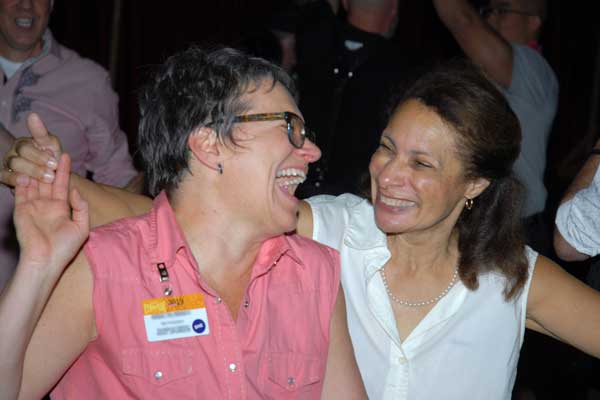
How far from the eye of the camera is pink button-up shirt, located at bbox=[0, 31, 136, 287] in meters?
3.62

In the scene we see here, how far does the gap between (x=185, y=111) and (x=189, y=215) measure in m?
0.27

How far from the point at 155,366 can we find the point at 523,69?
259 centimetres

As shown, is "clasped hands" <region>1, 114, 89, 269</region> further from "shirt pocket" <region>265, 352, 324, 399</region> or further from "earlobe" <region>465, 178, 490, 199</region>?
"earlobe" <region>465, 178, 490, 199</region>

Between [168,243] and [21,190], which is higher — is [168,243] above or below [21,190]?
below

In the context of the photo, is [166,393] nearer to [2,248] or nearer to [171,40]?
[2,248]

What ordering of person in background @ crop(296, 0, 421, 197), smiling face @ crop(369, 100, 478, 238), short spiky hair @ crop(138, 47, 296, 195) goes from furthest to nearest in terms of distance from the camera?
person in background @ crop(296, 0, 421, 197) < smiling face @ crop(369, 100, 478, 238) < short spiky hair @ crop(138, 47, 296, 195)

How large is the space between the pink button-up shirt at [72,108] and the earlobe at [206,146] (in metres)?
1.80

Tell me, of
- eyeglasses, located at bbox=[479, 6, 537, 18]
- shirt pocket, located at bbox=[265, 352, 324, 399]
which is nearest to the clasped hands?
shirt pocket, located at bbox=[265, 352, 324, 399]

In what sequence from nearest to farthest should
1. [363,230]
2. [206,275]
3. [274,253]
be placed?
1. [206,275]
2. [274,253]
3. [363,230]

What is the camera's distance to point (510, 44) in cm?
384

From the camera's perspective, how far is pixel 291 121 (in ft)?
6.89

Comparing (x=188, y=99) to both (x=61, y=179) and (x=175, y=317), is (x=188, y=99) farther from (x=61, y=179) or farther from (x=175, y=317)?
(x=175, y=317)

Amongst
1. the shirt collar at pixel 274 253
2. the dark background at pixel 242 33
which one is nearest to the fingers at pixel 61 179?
the shirt collar at pixel 274 253

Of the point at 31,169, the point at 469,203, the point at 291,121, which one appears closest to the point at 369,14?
the point at 469,203
